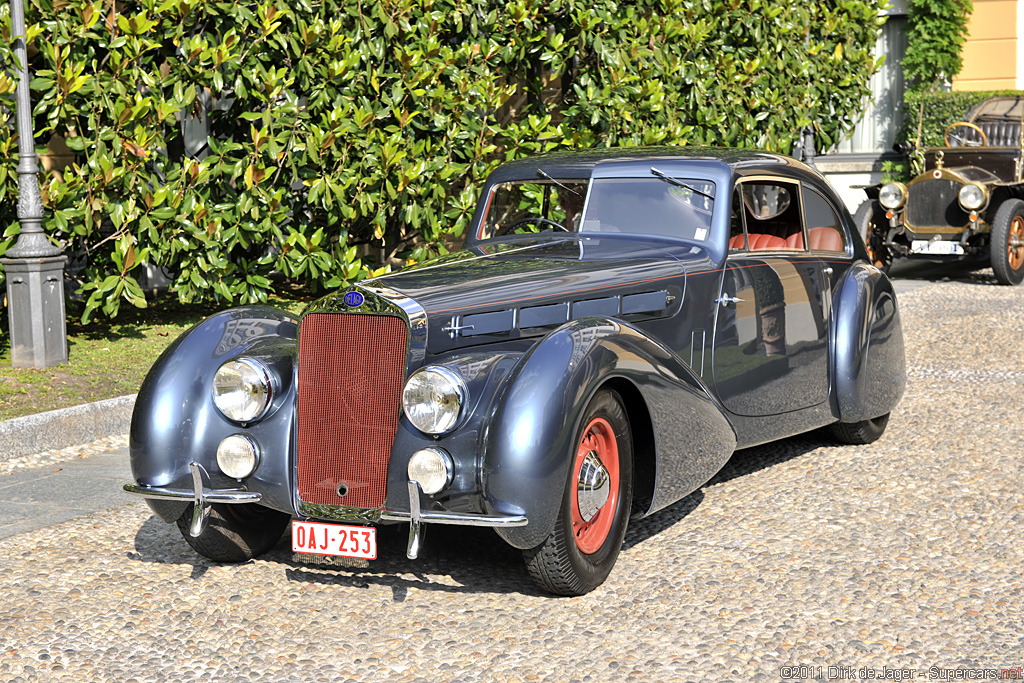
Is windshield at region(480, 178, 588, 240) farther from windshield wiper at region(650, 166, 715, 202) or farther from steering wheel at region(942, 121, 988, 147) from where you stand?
steering wheel at region(942, 121, 988, 147)

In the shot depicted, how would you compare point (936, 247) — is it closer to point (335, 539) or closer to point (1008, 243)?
point (1008, 243)

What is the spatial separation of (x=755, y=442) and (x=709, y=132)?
7230 mm

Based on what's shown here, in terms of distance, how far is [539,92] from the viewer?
1023 cm

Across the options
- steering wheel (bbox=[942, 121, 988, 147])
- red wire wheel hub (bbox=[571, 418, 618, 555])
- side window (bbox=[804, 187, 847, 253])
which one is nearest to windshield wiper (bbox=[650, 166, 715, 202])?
side window (bbox=[804, 187, 847, 253])

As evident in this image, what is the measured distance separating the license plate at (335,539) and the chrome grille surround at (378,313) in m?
0.05

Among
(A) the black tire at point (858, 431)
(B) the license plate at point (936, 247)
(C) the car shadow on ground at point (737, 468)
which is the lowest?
(C) the car shadow on ground at point (737, 468)

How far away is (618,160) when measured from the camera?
5.19 meters

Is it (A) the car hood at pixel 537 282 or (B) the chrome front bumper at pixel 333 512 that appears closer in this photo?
(B) the chrome front bumper at pixel 333 512

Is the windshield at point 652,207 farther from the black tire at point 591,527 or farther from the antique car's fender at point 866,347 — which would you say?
the black tire at point 591,527

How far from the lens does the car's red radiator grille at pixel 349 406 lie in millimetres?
3783

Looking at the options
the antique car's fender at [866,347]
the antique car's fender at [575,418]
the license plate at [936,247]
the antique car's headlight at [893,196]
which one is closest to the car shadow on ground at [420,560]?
the antique car's fender at [575,418]

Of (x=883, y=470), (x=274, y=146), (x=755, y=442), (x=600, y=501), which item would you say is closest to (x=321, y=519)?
(x=600, y=501)

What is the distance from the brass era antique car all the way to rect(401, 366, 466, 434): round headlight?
9.51m

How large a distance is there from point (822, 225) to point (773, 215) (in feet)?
0.99
